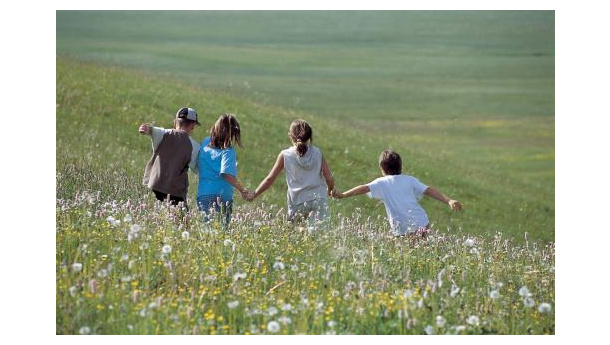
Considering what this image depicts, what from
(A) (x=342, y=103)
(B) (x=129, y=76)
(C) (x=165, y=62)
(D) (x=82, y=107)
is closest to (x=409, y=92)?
(A) (x=342, y=103)

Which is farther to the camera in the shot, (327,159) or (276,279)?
(327,159)

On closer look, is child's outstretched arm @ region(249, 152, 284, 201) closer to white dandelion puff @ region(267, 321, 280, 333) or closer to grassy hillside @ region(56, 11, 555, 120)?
white dandelion puff @ region(267, 321, 280, 333)

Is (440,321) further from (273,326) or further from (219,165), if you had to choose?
(219,165)

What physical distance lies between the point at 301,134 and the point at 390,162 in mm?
989

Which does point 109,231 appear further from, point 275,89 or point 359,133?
point 275,89

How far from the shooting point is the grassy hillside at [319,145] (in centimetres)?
1548

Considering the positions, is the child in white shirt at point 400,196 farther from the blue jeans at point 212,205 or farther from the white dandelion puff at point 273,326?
the white dandelion puff at point 273,326

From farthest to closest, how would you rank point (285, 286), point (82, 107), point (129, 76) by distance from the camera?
point (129, 76) < point (82, 107) < point (285, 286)

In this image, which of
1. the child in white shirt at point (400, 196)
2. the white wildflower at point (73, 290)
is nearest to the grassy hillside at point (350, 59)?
the child in white shirt at point (400, 196)

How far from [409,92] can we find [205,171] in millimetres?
22980

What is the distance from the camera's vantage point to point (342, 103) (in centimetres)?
2947

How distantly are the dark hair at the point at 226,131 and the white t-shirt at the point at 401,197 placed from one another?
1.58 metres

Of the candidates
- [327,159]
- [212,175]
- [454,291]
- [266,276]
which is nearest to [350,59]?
[327,159]

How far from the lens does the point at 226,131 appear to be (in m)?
9.53
